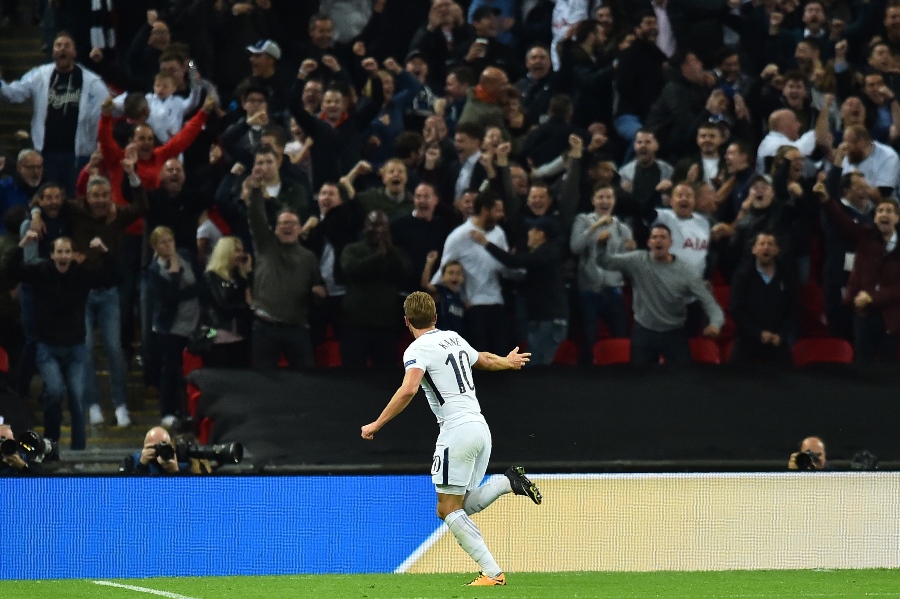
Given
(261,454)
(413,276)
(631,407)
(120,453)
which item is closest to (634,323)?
(631,407)

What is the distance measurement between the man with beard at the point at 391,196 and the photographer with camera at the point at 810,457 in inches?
170

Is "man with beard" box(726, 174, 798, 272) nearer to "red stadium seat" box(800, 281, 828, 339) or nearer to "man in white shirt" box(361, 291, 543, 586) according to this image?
"red stadium seat" box(800, 281, 828, 339)

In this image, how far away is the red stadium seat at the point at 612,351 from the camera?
14.7 metres

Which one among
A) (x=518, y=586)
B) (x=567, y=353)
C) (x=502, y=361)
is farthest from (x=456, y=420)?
(x=567, y=353)

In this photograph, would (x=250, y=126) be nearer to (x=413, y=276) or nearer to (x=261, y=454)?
(x=413, y=276)

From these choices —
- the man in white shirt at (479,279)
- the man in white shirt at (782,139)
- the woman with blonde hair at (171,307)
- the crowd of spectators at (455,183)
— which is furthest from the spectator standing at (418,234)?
the man in white shirt at (782,139)

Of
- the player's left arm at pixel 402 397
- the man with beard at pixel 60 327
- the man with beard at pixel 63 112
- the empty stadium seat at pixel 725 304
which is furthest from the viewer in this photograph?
the man with beard at pixel 63 112

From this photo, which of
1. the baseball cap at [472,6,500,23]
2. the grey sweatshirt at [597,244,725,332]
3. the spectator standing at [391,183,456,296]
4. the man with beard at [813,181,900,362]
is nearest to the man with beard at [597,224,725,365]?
the grey sweatshirt at [597,244,725,332]

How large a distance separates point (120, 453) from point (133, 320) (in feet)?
6.44

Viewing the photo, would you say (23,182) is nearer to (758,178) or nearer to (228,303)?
(228,303)

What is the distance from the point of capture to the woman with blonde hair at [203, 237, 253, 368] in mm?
14375

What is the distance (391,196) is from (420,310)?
18.4 feet

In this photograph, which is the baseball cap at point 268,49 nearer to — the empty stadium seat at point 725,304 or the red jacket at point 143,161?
the red jacket at point 143,161

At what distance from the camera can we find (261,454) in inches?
525
